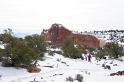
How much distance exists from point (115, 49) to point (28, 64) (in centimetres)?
3070

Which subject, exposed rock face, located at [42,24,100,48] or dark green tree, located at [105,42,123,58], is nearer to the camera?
dark green tree, located at [105,42,123,58]

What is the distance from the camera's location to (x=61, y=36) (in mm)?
89938

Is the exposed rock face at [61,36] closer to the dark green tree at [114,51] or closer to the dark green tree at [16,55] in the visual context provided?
the dark green tree at [114,51]

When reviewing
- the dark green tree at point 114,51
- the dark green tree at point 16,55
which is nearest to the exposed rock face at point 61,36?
the dark green tree at point 114,51

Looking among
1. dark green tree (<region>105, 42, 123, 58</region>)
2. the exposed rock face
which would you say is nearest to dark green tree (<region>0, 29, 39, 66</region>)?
dark green tree (<region>105, 42, 123, 58</region>)

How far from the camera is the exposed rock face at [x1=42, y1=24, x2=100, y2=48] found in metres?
86.9

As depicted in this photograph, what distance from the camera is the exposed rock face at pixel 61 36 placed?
285 ft

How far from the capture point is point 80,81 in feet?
65.2

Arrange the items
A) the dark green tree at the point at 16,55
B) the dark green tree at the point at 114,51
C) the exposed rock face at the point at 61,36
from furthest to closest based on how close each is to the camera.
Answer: the exposed rock face at the point at 61,36 < the dark green tree at the point at 114,51 < the dark green tree at the point at 16,55

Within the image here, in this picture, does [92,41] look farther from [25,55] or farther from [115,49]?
[25,55]

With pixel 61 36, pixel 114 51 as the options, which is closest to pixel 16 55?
pixel 114 51

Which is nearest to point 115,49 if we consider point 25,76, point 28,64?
point 28,64

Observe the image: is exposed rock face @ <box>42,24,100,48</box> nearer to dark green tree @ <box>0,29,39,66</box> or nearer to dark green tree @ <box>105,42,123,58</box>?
dark green tree @ <box>105,42,123,58</box>

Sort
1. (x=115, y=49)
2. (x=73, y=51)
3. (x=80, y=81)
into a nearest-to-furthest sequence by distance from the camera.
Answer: (x=80, y=81), (x=73, y=51), (x=115, y=49)
